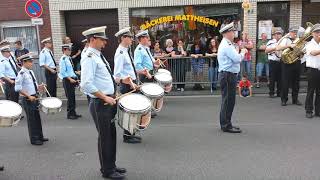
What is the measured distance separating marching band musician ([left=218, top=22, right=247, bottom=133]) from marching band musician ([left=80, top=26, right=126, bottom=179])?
2.60 m

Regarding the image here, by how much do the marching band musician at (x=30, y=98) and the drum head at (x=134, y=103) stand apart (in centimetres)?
232

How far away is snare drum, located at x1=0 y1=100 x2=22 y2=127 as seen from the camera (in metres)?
5.53

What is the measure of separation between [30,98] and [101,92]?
2551 mm

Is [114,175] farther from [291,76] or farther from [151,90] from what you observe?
[291,76]

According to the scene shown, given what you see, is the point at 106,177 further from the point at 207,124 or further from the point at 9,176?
the point at 207,124

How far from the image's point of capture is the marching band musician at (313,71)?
A: 8.01 meters

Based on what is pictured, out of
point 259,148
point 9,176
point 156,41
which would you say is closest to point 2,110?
point 9,176

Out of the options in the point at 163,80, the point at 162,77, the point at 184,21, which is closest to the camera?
the point at 163,80

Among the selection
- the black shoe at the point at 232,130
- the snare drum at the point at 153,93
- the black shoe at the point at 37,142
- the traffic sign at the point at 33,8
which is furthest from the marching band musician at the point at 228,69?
the traffic sign at the point at 33,8

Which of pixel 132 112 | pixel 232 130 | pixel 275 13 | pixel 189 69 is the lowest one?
pixel 232 130

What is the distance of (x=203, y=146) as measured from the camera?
6555mm

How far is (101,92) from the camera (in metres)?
4.91

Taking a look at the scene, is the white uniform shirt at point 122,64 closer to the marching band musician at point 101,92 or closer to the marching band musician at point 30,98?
the marching band musician at point 30,98

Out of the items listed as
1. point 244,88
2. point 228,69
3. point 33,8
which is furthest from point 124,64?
point 33,8
